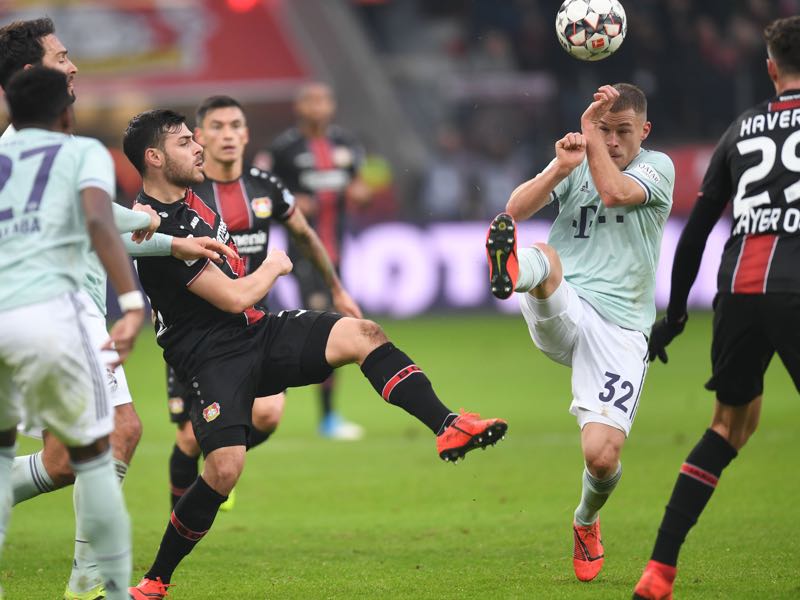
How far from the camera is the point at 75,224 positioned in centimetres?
475

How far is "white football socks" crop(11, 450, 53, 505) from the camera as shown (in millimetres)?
6082

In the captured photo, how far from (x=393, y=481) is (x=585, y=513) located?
3.22m

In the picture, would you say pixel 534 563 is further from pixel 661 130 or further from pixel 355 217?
pixel 661 130

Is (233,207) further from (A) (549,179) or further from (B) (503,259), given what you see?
(B) (503,259)

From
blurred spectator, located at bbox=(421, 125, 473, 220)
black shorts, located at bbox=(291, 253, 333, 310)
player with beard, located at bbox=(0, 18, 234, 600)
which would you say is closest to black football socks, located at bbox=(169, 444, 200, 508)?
player with beard, located at bbox=(0, 18, 234, 600)

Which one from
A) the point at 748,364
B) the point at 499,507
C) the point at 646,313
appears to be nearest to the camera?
the point at 748,364

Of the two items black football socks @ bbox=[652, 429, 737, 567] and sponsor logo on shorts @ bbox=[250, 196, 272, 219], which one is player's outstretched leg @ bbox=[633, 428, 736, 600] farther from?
sponsor logo on shorts @ bbox=[250, 196, 272, 219]

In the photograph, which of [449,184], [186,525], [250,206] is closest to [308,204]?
[250,206]

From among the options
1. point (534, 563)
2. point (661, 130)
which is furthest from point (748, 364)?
point (661, 130)

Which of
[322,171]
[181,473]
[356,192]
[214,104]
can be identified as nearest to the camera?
[181,473]

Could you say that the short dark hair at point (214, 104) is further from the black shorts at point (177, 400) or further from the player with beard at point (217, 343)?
the player with beard at point (217, 343)

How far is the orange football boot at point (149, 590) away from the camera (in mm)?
5633

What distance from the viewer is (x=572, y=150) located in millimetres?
6027

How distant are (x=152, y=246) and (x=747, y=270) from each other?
2620 millimetres
